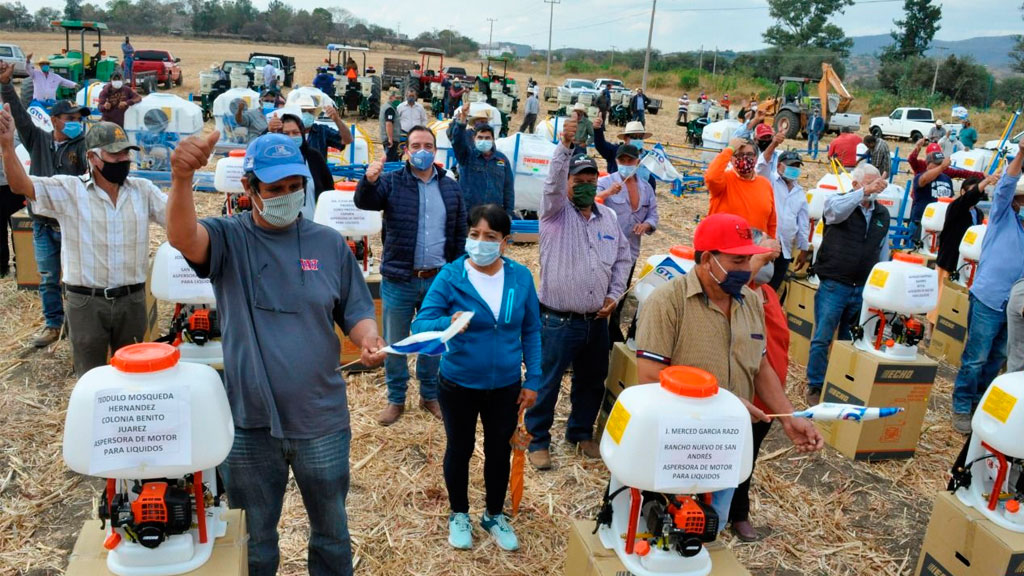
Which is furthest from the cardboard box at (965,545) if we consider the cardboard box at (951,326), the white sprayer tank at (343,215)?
the cardboard box at (951,326)

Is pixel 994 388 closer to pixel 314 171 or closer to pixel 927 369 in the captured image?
pixel 927 369

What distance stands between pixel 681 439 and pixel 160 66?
2973cm

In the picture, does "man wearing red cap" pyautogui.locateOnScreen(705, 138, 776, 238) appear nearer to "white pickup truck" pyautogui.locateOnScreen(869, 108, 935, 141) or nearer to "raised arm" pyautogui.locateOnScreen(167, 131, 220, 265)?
"raised arm" pyautogui.locateOnScreen(167, 131, 220, 265)

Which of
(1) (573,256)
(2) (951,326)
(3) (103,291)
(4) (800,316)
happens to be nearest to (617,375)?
(1) (573,256)

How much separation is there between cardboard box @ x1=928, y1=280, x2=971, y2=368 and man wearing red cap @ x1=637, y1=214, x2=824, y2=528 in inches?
203

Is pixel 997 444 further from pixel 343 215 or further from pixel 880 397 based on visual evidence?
pixel 343 215

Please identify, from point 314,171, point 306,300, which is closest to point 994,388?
point 306,300

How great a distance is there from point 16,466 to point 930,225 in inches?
359

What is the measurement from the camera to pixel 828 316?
5746mm

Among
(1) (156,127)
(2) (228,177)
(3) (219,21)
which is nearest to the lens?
(2) (228,177)

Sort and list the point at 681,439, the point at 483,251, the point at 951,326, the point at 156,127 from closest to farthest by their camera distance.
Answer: the point at 681,439, the point at 483,251, the point at 951,326, the point at 156,127

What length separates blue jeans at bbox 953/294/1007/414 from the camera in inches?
215

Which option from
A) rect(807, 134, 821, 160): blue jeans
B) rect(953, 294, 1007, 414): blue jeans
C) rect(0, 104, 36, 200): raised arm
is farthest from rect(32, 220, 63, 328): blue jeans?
rect(807, 134, 821, 160): blue jeans

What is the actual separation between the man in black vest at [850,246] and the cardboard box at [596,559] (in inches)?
136
